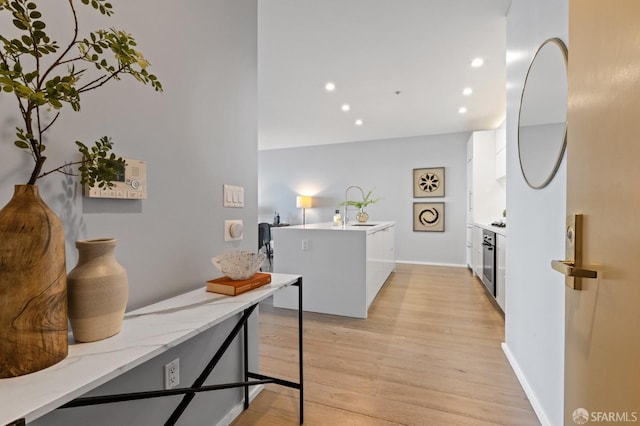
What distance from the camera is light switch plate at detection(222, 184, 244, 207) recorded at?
1.45 metres

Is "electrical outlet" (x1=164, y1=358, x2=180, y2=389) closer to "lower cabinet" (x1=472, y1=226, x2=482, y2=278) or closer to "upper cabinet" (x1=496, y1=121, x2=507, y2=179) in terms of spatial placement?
"lower cabinet" (x1=472, y1=226, x2=482, y2=278)

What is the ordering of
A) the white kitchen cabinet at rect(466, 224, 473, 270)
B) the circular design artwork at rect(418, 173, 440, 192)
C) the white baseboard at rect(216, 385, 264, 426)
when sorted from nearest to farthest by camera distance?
1. the white baseboard at rect(216, 385, 264, 426)
2. the white kitchen cabinet at rect(466, 224, 473, 270)
3. the circular design artwork at rect(418, 173, 440, 192)

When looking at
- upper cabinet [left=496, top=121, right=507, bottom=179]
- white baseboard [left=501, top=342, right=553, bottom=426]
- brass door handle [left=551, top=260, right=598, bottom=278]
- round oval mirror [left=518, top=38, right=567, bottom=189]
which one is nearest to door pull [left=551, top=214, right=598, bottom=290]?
brass door handle [left=551, top=260, right=598, bottom=278]

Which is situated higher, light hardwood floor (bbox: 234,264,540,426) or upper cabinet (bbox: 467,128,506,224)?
upper cabinet (bbox: 467,128,506,224)

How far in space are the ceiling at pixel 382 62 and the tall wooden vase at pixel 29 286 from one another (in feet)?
7.20

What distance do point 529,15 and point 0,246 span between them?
8.29 ft

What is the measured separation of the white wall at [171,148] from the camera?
85cm

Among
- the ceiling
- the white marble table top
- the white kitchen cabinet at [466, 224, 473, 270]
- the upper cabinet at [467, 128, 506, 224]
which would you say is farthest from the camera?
the white kitchen cabinet at [466, 224, 473, 270]

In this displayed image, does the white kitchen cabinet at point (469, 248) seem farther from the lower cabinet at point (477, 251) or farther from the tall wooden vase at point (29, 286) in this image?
the tall wooden vase at point (29, 286)

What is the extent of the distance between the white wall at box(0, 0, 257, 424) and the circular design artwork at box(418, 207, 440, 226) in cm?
484

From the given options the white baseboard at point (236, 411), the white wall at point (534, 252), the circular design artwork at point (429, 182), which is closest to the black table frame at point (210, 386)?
the white baseboard at point (236, 411)

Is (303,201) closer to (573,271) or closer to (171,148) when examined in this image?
(171,148)

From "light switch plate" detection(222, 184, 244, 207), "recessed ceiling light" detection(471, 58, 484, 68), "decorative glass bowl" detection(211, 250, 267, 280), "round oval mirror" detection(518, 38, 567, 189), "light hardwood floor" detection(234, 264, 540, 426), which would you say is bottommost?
"light hardwood floor" detection(234, 264, 540, 426)

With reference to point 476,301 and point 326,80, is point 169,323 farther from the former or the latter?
point 476,301
